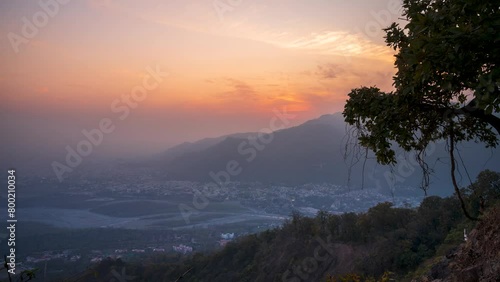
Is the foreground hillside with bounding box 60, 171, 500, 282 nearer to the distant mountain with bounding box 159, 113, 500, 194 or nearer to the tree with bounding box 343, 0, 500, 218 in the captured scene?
the tree with bounding box 343, 0, 500, 218

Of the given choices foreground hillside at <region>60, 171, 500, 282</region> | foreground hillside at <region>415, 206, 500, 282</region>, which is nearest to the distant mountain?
foreground hillside at <region>60, 171, 500, 282</region>

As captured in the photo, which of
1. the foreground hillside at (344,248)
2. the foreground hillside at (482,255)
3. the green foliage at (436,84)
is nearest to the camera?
the green foliage at (436,84)

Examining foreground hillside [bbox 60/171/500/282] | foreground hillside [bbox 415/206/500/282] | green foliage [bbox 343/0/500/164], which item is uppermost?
green foliage [bbox 343/0/500/164]

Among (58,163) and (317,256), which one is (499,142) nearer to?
(317,256)

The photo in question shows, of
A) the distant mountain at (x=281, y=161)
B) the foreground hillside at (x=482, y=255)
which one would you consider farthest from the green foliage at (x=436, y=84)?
the distant mountain at (x=281, y=161)

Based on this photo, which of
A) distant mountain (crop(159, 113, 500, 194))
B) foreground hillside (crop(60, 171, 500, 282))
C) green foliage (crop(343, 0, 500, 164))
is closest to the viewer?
green foliage (crop(343, 0, 500, 164))

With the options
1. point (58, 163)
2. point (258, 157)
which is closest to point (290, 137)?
point (258, 157)

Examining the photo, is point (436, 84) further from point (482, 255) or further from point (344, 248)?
point (344, 248)

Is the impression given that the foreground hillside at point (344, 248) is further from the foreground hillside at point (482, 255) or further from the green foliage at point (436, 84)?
the green foliage at point (436, 84)

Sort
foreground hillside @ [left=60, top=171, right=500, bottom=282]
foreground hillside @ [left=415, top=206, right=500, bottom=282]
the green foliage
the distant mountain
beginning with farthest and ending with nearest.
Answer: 1. the distant mountain
2. foreground hillside @ [left=60, top=171, right=500, bottom=282]
3. foreground hillside @ [left=415, top=206, right=500, bottom=282]
4. the green foliage
